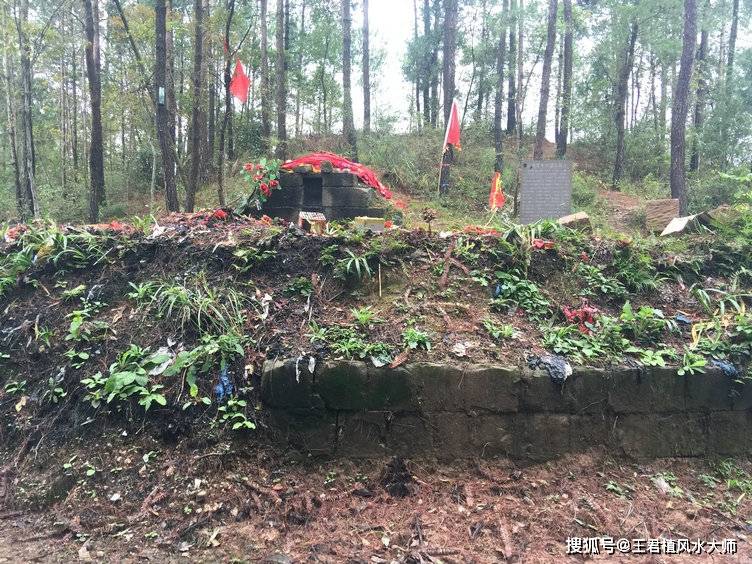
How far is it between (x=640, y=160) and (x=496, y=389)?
18856 millimetres

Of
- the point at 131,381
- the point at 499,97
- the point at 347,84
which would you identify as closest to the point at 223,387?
the point at 131,381

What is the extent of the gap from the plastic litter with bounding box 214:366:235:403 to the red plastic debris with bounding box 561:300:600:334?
8.82 ft

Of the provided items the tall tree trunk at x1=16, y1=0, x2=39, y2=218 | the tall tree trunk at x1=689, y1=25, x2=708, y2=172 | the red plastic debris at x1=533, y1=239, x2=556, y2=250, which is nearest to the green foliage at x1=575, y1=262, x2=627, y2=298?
the red plastic debris at x1=533, y1=239, x2=556, y2=250

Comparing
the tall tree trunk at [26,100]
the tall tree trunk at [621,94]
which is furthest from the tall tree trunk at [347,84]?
the tall tree trunk at [621,94]

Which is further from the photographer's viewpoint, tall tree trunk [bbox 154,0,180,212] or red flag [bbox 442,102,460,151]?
red flag [bbox 442,102,460,151]

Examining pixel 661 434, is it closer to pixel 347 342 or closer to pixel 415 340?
pixel 415 340

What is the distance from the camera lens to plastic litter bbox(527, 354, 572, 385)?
3.35 m

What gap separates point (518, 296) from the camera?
4.14 m

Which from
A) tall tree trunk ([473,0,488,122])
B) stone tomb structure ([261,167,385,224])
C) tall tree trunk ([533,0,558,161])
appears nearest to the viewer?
stone tomb structure ([261,167,385,224])

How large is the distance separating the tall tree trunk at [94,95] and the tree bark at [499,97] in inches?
436

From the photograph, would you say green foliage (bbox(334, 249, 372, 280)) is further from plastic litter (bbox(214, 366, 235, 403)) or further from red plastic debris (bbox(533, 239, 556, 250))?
red plastic debris (bbox(533, 239, 556, 250))

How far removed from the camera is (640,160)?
61.5 feet

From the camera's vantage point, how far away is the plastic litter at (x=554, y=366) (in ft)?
11.0

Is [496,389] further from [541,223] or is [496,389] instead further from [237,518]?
[541,223]
